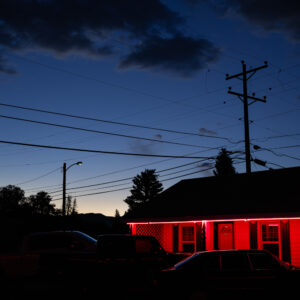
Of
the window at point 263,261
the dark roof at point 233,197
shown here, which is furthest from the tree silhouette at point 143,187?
the window at point 263,261

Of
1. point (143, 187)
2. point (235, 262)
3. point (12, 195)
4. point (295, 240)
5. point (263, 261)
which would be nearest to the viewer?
point (235, 262)

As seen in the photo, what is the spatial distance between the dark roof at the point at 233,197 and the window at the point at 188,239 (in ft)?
3.65

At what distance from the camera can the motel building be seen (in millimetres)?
19641

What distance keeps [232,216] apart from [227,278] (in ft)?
31.5

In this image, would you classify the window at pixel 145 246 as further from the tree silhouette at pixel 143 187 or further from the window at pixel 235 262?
the tree silhouette at pixel 143 187

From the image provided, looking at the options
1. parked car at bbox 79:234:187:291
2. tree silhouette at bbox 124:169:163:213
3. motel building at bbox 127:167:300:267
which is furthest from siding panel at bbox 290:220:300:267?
tree silhouette at bbox 124:169:163:213

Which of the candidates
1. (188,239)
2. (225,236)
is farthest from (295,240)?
(188,239)

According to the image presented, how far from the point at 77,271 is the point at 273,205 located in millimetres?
10288

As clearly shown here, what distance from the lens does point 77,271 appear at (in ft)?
41.5

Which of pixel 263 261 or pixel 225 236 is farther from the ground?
pixel 225 236

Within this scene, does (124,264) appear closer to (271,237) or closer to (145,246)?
(145,246)

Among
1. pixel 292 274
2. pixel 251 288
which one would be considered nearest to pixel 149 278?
pixel 251 288

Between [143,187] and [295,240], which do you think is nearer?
[295,240]

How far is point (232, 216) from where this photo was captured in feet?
66.9
